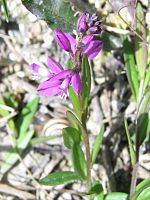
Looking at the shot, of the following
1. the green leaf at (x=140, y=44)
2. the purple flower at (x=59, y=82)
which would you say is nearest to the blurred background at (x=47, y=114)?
the green leaf at (x=140, y=44)

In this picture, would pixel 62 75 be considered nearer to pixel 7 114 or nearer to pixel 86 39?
pixel 86 39

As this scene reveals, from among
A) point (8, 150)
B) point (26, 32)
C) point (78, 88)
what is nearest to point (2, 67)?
point (26, 32)

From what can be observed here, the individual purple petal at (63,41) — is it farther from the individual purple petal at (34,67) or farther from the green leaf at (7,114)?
the green leaf at (7,114)

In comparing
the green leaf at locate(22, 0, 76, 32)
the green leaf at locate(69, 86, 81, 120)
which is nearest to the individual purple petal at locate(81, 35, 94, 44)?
Result: the green leaf at locate(69, 86, 81, 120)

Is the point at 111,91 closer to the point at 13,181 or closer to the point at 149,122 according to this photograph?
the point at 149,122

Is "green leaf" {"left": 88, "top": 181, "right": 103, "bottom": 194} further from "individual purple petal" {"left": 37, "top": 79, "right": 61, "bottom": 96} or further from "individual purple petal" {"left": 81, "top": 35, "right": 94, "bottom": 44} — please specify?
"individual purple petal" {"left": 81, "top": 35, "right": 94, "bottom": 44}

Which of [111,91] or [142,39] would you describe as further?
[111,91]

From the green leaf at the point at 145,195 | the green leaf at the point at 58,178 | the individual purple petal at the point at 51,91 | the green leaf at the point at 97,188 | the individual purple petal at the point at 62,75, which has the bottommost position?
the green leaf at the point at 145,195
